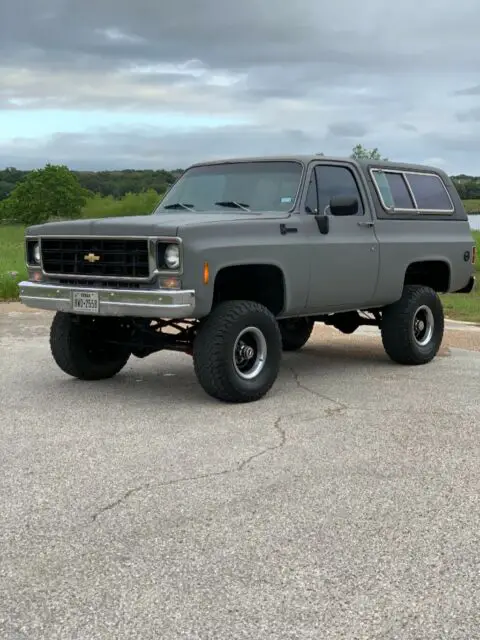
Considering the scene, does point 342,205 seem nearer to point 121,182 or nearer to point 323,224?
point 323,224

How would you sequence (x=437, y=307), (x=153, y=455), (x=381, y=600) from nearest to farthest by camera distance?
1. (x=381, y=600)
2. (x=153, y=455)
3. (x=437, y=307)

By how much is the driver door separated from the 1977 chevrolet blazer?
13 millimetres

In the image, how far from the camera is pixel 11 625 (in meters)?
3.35

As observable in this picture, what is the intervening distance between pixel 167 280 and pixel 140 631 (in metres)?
3.80

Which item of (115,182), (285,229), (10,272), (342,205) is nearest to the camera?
(285,229)

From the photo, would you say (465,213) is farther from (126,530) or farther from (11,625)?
(11,625)

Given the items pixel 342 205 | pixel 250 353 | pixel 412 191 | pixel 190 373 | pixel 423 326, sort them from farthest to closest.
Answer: pixel 423 326 < pixel 412 191 < pixel 190 373 < pixel 342 205 < pixel 250 353

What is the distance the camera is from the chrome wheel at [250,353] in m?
7.36

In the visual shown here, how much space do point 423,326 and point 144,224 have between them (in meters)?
3.90

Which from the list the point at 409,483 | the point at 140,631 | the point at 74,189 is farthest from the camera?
the point at 74,189

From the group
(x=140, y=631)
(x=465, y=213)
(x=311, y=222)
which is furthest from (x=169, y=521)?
(x=465, y=213)

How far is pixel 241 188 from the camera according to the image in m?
8.20

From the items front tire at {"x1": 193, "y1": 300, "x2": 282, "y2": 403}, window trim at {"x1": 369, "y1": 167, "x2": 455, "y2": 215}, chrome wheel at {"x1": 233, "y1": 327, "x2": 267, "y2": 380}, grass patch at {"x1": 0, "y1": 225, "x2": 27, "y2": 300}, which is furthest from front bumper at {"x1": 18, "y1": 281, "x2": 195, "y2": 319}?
grass patch at {"x1": 0, "y1": 225, "x2": 27, "y2": 300}

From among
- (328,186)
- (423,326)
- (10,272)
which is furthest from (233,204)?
(10,272)
